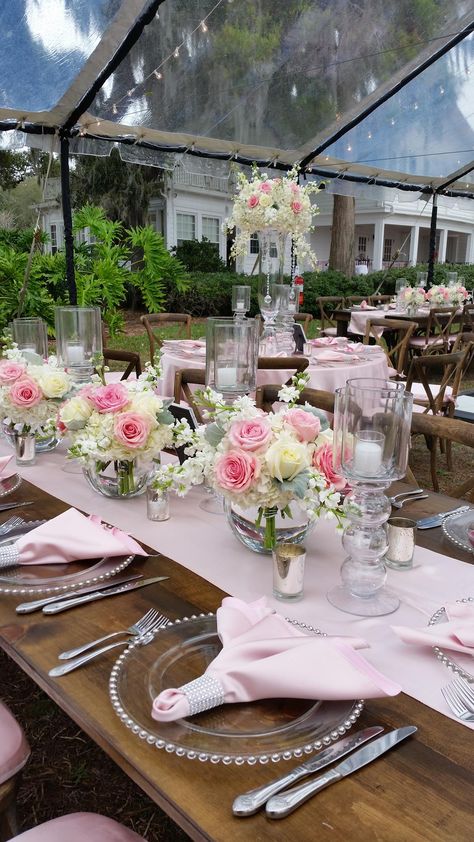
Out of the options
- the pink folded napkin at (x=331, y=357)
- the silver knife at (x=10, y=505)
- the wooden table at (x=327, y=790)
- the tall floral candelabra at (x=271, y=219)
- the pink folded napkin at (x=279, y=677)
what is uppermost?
the tall floral candelabra at (x=271, y=219)

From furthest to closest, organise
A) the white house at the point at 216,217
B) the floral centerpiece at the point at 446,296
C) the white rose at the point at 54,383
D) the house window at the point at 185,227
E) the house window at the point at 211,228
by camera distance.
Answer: the house window at the point at 211,228 < the house window at the point at 185,227 < the white house at the point at 216,217 < the floral centerpiece at the point at 446,296 < the white rose at the point at 54,383

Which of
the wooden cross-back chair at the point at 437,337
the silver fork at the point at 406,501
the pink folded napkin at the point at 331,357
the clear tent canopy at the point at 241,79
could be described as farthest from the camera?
the wooden cross-back chair at the point at 437,337

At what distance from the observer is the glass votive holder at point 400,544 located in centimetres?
134

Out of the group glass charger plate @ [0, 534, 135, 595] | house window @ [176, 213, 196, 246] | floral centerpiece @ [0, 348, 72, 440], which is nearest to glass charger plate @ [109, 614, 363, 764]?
glass charger plate @ [0, 534, 135, 595]

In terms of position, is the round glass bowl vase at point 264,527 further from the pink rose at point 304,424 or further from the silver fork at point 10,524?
the silver fork at point 10,524

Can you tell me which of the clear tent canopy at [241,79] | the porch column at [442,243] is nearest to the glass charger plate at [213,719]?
the clear tent canopy at [241,79]

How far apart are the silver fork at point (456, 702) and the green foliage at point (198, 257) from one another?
1725 cm

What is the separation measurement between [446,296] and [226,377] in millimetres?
7125

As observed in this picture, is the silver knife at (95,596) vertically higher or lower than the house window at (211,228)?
lower

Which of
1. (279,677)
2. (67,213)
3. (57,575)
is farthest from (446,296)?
(279,677)

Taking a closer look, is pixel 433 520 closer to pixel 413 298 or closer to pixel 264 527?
pixel 264 527

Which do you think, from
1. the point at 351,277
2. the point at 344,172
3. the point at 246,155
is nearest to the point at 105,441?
the point at 246,155

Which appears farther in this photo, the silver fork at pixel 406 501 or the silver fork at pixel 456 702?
the silver fork at pixel 406 501

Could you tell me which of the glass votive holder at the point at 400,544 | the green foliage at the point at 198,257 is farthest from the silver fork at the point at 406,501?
the green foliage at the point at 198,257
